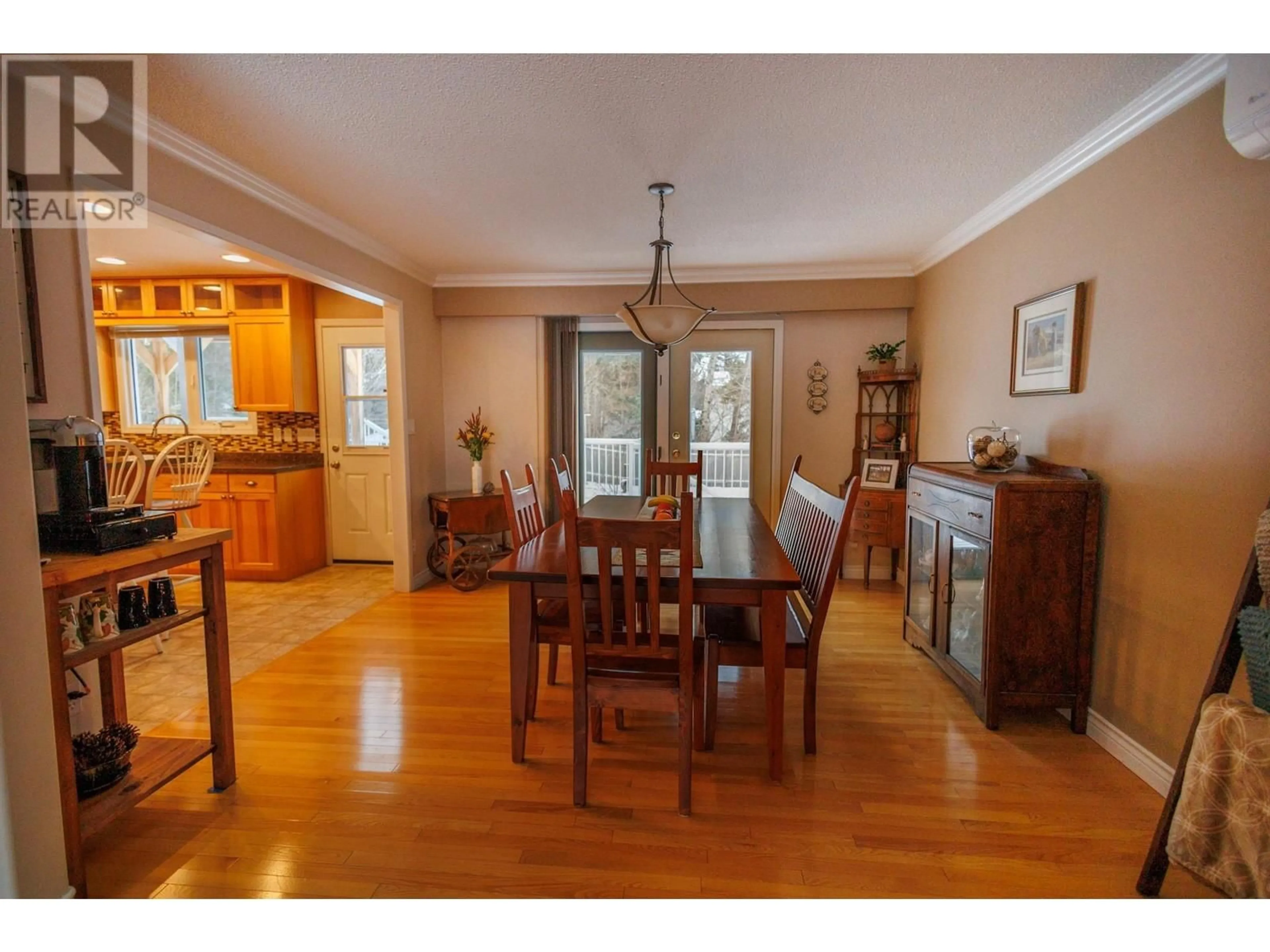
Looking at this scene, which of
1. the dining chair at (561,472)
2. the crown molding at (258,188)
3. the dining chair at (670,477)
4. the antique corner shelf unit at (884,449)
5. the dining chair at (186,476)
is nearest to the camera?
the crown molding at (258,188)

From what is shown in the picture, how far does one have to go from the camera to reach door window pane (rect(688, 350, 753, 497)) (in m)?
4.54

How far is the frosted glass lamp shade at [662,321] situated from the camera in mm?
2555

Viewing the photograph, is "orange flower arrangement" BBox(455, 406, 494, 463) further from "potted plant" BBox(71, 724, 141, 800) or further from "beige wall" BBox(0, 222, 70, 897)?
"beige wall" BBox(0, 222, 70, 897)

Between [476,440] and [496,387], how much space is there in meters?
0.55

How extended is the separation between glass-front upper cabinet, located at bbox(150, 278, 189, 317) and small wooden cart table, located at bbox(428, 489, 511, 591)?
2394 mm

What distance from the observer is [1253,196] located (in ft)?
5.22

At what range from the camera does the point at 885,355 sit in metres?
4.23

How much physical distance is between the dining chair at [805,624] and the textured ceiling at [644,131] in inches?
52.7

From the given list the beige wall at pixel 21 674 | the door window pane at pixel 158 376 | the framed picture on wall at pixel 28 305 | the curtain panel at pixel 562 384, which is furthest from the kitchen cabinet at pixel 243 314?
the beige wall at pixel 21 674

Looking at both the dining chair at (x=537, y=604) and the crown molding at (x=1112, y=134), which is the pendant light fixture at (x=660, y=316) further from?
the crown molding at (x=1112, y=134)

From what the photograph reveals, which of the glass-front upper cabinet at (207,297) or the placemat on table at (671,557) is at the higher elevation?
the glass-front upper cabinet at (207,297)

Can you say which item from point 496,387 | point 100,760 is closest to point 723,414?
point 496,387

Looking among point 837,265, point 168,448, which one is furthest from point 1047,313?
point 168,448

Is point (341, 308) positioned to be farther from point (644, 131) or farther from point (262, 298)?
point (644, 131)
